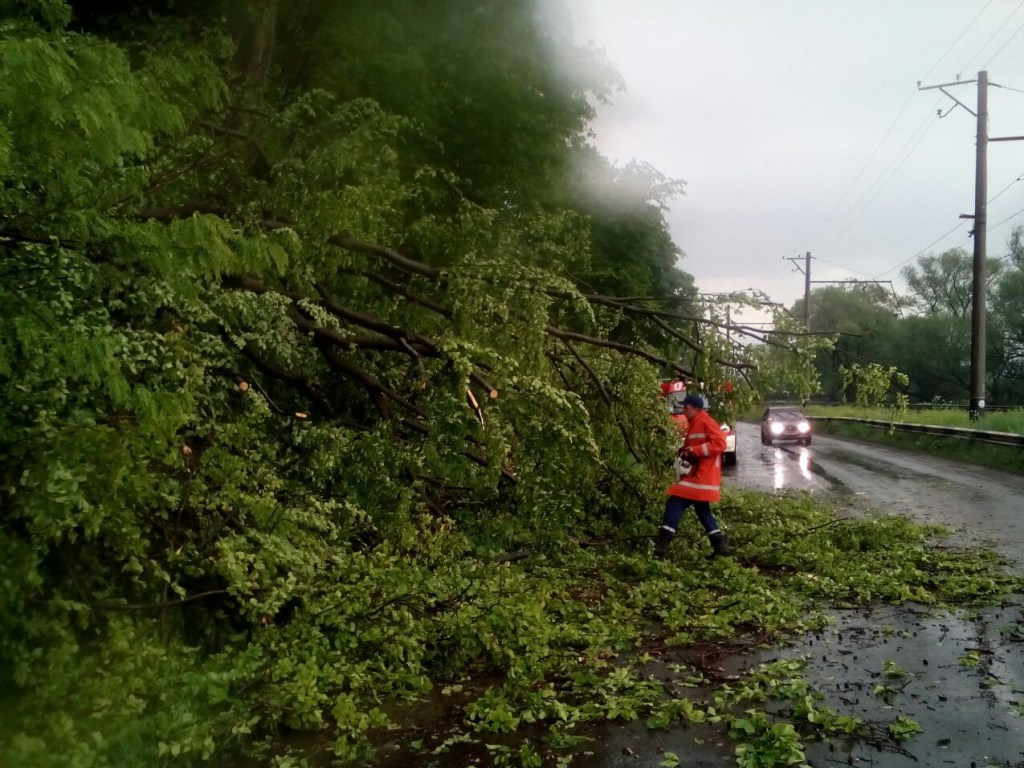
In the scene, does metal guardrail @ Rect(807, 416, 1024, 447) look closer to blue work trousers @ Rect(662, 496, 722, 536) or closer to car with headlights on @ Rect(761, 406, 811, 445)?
car with headlights on @ Rect(761, 406, 811, 445)

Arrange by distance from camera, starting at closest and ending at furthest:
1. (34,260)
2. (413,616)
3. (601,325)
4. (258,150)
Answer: (34,260) → (413,616) → (258,150) → (601,325)

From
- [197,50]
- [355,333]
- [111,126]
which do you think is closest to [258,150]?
[197,50]

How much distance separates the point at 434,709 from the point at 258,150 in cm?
674

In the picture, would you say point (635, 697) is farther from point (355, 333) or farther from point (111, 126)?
point (355, 333)

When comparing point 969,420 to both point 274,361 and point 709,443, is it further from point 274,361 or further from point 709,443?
point 274,361

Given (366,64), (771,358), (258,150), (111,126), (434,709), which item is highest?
(366,64)

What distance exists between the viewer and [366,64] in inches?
474

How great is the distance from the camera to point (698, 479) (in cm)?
945

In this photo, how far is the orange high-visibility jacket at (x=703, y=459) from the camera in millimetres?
9375

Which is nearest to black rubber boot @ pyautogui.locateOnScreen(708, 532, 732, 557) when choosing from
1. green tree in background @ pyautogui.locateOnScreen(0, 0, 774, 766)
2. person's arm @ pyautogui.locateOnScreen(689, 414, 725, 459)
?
person's arm @ pyautogui.locateOnScreen(689, 414, 725, 459)

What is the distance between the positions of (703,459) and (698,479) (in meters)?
0.21

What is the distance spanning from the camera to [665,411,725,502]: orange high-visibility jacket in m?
9.38

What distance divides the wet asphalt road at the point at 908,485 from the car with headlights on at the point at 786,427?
3.64 meters

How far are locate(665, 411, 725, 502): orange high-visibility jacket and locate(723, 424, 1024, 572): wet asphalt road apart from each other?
2.81 meters
